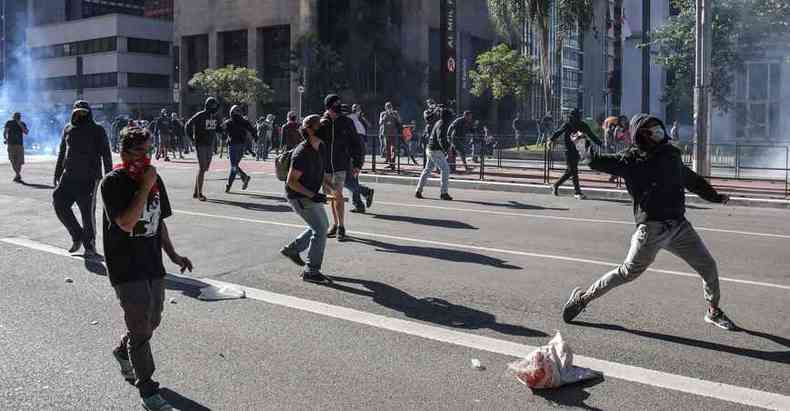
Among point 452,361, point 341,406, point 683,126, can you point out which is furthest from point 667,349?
point 683,126

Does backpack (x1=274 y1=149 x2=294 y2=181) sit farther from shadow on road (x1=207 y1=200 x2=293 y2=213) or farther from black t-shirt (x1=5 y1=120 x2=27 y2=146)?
black t-shirt (x1=5 y1=120 x2=27 y2=146)

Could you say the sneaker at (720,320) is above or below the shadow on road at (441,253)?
below

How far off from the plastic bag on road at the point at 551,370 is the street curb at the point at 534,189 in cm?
965

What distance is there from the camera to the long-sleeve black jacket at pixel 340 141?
1071cm

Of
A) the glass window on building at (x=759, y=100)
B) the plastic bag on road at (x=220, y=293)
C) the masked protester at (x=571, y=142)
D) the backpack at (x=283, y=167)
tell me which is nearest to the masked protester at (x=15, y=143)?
the masked protester at (x=571, y=142)

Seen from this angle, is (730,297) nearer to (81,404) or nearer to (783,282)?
(783,282)

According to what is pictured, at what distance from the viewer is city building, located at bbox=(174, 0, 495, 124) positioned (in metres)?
55.2

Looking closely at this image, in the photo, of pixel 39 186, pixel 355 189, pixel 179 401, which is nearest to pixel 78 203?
pixel 355 189

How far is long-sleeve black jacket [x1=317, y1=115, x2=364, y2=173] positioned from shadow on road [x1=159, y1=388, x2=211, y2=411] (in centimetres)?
610

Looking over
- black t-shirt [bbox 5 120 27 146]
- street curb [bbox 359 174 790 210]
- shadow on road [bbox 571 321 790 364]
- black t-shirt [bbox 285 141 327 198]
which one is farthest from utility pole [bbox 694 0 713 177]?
black t-shirt [bbox 5 120 27 146]

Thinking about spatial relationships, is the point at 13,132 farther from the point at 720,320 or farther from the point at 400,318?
the point at 720,320

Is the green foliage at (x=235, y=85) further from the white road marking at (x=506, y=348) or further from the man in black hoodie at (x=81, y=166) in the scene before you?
the white road marking at (x=506, y=348)

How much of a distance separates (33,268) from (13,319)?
2260 mm

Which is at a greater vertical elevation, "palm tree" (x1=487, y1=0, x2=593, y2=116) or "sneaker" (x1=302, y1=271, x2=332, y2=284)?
"palm tree" (x1=487, y1=0, x2=593, y2=116)
